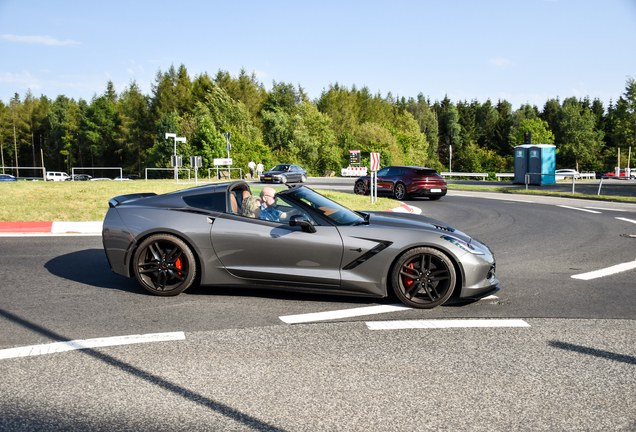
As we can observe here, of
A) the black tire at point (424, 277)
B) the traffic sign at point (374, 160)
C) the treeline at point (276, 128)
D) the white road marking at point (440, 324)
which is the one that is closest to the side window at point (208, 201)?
the black tire at point (424, 277)

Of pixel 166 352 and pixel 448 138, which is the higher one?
pixel 448 138

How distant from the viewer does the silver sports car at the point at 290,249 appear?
5.27 m

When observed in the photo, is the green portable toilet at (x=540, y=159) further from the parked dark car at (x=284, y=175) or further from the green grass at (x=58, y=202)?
→ the green grass at (x=58, y=202)

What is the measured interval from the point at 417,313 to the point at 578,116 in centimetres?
9492

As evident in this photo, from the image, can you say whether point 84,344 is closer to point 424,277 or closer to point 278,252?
point 278,252

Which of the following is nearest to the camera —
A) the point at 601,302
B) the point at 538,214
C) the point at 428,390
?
the point at 428,390

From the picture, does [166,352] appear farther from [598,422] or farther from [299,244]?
[598,422]

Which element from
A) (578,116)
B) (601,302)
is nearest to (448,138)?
(578,116)

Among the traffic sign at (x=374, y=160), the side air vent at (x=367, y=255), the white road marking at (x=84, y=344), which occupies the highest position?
the traffic sign at (x=374, y=160)

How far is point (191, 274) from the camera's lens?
563cm

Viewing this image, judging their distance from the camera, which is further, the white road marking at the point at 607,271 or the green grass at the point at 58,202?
the green grass at the point at 58,202

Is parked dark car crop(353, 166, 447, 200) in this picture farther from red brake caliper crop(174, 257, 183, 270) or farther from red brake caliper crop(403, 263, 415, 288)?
red brake caliper crop(174, 257, 183, 270)

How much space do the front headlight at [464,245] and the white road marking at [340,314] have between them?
839 millimetres

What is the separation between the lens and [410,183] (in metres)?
20.7
